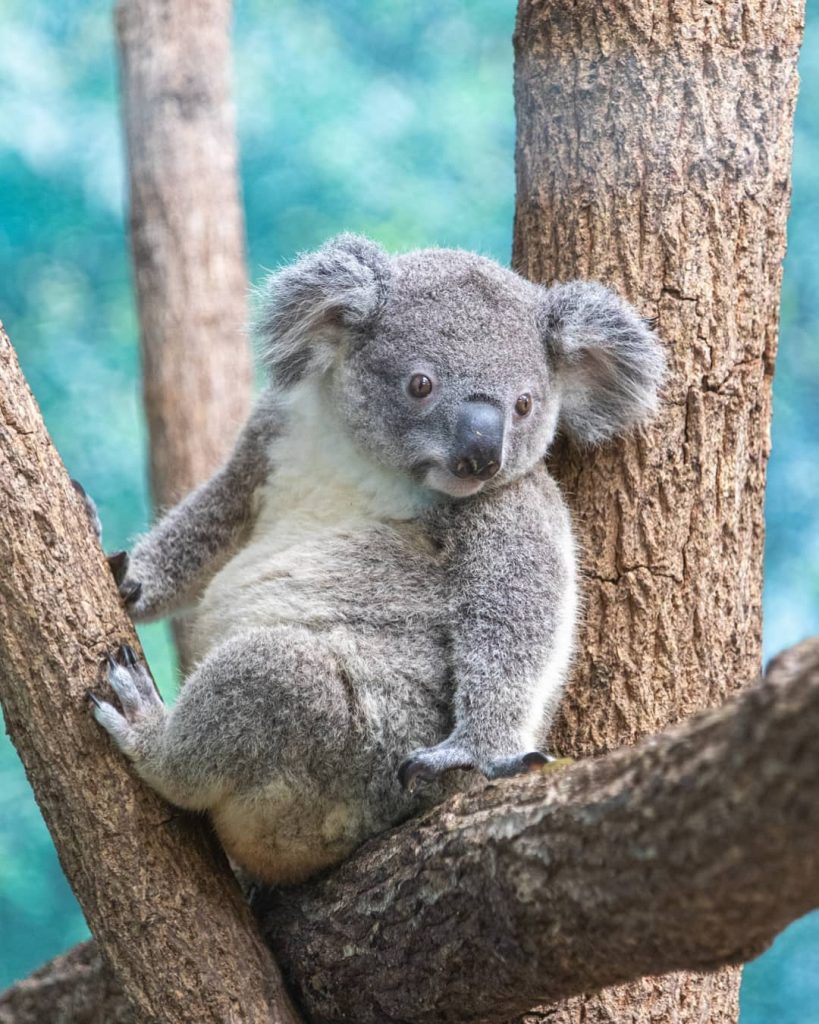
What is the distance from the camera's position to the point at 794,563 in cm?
539

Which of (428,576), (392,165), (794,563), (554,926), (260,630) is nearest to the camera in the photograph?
(554,926)

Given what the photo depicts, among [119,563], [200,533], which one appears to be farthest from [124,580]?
[200,533]

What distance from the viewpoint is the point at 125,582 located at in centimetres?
308

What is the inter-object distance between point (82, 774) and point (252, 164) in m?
4.76

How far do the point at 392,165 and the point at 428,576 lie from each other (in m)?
3.91

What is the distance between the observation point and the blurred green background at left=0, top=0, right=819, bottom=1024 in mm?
6082

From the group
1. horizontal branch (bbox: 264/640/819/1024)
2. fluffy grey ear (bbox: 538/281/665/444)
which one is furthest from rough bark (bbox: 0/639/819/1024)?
fluffy grey ear (bbox: 538/281/665/444)

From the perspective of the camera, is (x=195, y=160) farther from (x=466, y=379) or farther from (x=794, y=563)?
(x=794, y=563)

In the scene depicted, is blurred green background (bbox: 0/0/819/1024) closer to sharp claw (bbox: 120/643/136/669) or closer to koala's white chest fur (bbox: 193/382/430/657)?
koala's white chest fur (bbox: 193/382/430/657)

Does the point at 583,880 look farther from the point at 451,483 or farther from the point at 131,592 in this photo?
the point at 131,592

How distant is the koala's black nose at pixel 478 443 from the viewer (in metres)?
2.64

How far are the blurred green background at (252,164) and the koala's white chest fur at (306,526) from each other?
3.08m

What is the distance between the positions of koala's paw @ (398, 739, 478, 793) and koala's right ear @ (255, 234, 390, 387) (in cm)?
109

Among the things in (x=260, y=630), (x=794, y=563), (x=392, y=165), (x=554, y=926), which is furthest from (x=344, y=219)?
(x=554, y=926)
